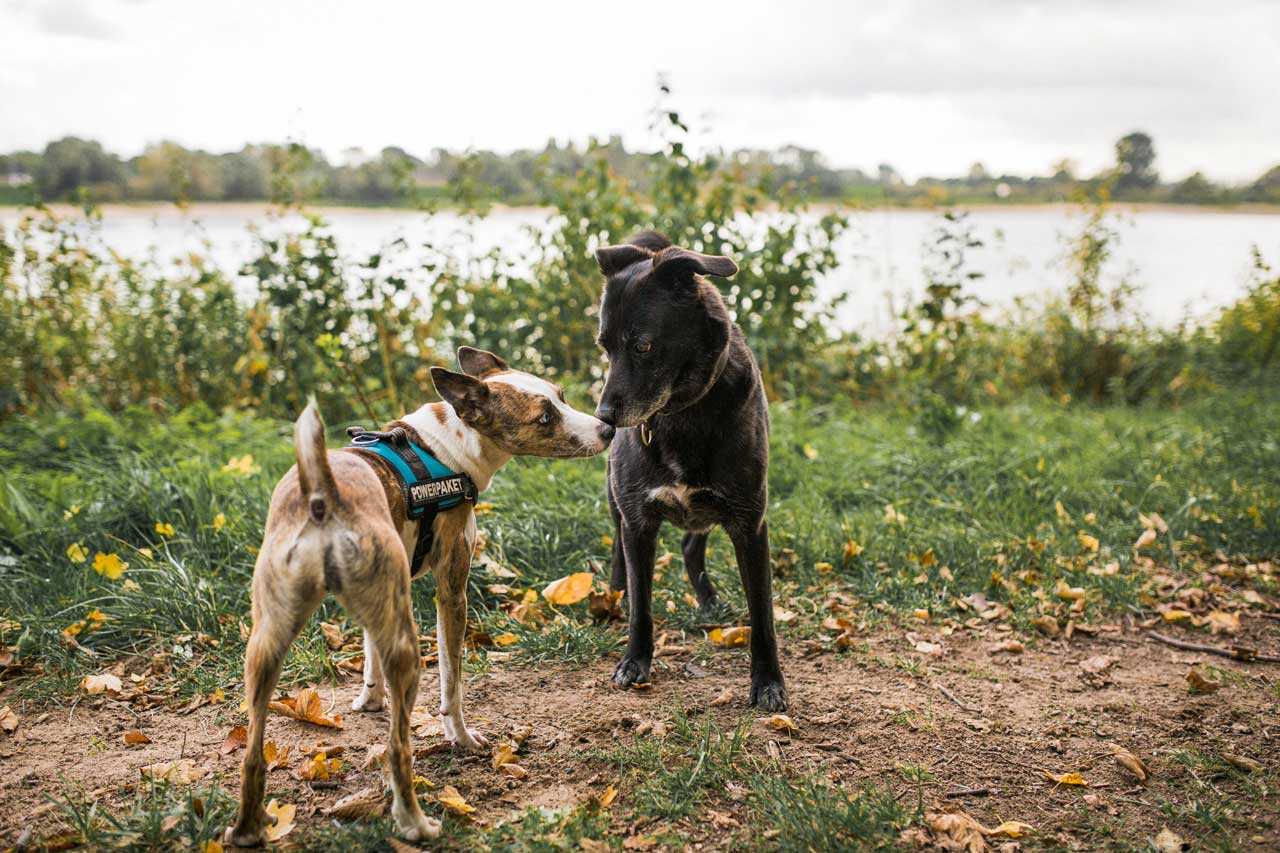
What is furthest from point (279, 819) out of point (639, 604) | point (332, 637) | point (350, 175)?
point (350, 175)

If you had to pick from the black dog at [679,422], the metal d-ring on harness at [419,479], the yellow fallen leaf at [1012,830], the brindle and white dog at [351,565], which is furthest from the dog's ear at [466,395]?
the yellow fallen leaf at [1012,830]

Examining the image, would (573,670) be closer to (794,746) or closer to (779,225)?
(794,746)

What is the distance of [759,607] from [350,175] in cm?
486

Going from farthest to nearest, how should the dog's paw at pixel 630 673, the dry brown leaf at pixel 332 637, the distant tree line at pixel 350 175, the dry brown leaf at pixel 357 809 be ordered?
1. the distant tree line at pixel 350 175
2. the dry brown leaf at pixel 332 637
3. the dog's paw at pixel 630 673
4. the dry brown leaf at pixel 357 809

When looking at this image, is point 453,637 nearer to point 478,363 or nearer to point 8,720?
point 478,363

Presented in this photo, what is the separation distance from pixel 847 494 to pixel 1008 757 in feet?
7.86

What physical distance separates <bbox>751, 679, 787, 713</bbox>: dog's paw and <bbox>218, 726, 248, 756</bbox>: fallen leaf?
1.68 m

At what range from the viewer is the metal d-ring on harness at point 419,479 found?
99.7 inches

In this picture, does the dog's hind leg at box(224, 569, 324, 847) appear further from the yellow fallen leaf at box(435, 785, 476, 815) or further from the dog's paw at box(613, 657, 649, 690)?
the dog's paw at box(613, 657, 649, 690)

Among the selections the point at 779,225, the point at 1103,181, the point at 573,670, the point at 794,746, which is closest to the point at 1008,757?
the point at 794,746

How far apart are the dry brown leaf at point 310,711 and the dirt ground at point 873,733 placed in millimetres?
35

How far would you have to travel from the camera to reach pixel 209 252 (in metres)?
6.40

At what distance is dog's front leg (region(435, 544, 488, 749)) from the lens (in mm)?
2714

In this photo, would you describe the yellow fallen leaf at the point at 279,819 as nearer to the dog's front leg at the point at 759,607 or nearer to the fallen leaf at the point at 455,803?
the fallen leaf at the point at 455,803
